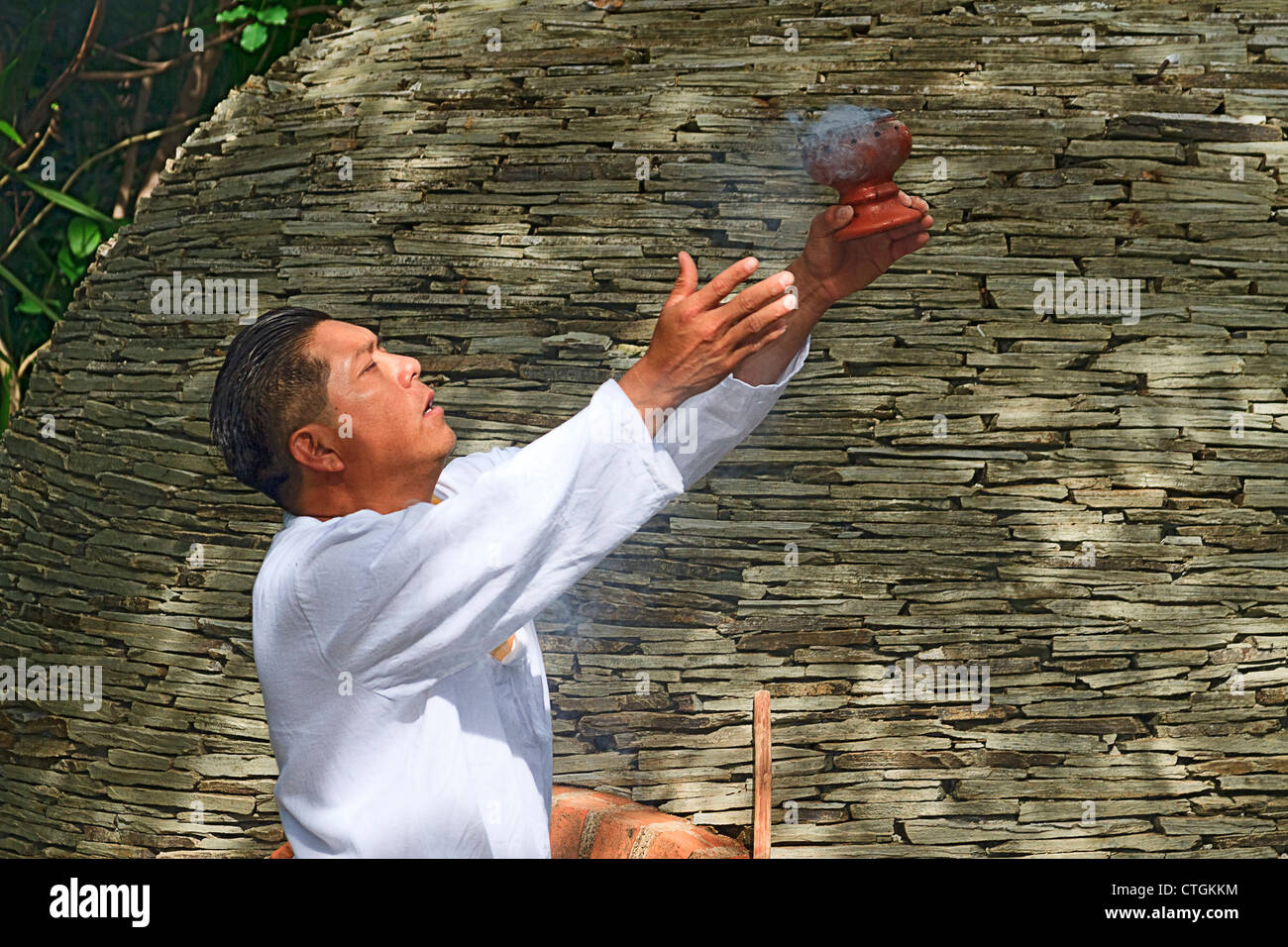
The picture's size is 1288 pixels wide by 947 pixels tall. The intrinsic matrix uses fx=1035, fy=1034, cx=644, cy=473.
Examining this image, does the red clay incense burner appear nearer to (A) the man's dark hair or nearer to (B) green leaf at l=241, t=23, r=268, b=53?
(A) the man's dark hair

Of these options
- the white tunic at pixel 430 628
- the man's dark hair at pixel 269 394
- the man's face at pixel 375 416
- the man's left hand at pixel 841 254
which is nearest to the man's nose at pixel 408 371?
the man's face at pixel 375 416

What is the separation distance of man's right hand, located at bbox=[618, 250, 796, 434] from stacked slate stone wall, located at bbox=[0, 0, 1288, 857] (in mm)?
2025

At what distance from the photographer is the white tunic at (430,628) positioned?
1.33 meters

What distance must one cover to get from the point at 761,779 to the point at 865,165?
208 centimetres

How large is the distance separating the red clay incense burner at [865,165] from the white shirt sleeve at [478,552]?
53cm

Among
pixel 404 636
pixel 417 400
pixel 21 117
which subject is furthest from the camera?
pixel 21 117

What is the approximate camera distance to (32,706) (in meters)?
3.75

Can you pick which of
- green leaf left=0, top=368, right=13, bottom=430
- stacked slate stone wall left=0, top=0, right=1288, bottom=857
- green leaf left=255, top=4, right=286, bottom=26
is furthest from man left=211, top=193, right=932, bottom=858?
green leaf left=0, top=368, right=13, bottom=430

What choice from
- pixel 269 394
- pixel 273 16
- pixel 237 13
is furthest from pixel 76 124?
pixel 269 394

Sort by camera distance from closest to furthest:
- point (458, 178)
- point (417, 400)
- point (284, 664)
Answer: point (284, 664) → point (417, 400) → point (458, 178)

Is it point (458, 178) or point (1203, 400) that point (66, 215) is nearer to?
point (458, 178)

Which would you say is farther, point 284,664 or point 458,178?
point 458,178

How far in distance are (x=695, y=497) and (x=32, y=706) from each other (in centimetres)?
253

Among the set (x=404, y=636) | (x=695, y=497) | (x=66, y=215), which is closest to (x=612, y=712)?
(x=695, y=497)
